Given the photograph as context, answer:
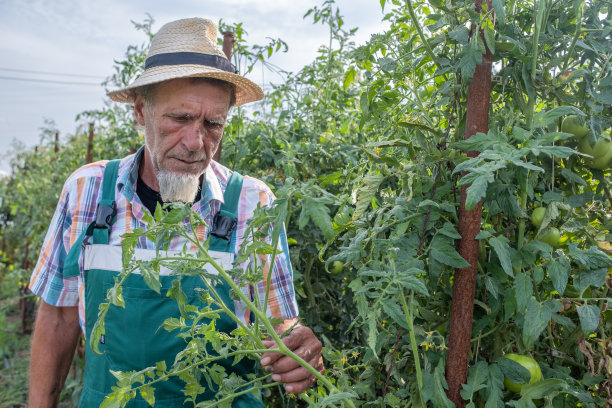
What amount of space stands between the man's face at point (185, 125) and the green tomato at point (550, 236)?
118cm

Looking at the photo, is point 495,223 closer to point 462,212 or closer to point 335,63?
point 462,212

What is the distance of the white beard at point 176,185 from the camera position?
1.83 metres

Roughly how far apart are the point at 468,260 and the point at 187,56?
1301 millimetres

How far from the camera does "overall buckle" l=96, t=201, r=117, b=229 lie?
1809 mm

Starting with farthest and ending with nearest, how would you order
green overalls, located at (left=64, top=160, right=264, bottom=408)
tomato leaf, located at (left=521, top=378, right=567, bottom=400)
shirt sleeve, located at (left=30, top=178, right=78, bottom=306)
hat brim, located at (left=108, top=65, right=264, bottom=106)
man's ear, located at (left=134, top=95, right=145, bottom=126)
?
man's ear, located at (left=134, top=95, right=145, bottom=126)
shirt sleeve, located at (left=30, top=178, right=78, bottom=306)
hat brim, located at (left=108, top=65, right=264, bottom=106)
green overalls, located at (left=64, top=160, right=264, bottom=408)
tomato leaf, located at (left=521, top=378, right=567, bottom=400)

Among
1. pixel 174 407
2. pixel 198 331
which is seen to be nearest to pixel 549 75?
pixel 198 331

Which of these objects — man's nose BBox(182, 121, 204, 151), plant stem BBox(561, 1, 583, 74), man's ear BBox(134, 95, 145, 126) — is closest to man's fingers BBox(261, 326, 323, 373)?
man's nose BBox(182, 121, 204, 151)

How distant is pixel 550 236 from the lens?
3.31 ft

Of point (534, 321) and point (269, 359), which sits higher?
point (534, 321)

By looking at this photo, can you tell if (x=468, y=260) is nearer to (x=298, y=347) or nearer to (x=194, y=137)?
(x=298, y=347)

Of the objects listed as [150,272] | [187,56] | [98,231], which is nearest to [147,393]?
[150,272]

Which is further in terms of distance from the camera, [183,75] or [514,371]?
[183,75]

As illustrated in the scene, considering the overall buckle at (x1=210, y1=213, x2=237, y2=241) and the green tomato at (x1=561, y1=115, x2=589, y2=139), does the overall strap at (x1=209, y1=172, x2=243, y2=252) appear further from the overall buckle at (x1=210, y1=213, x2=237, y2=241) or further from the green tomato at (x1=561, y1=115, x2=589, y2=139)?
the green tomato at (x1=561, y1=115, x2=589, y2=139)

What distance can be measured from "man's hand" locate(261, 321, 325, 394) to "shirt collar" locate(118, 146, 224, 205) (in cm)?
64
